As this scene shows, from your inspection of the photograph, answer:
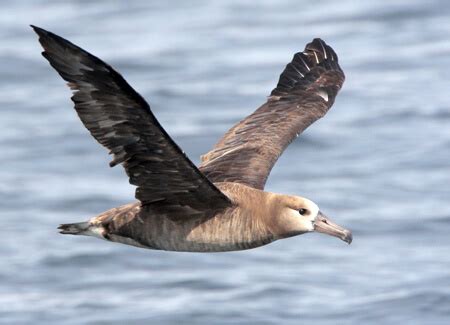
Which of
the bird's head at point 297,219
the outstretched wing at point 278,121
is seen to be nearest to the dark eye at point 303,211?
the bird's head at point 297,219

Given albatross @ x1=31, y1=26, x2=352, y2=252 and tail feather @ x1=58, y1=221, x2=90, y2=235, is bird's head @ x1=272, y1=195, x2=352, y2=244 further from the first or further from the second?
tail feather @ x1=58, y1=221, x2=90, y2=235

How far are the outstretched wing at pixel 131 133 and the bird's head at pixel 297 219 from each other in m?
0.43

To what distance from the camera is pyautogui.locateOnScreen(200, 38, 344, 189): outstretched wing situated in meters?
13.6

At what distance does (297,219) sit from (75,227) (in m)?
1.75

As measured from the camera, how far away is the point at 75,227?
12664 millimetres

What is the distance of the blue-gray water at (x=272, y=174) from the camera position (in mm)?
18141

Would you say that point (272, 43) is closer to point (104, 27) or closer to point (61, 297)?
point (104, 27)

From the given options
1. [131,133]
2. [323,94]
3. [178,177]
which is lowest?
[178,177]

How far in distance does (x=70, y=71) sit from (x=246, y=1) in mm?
20288

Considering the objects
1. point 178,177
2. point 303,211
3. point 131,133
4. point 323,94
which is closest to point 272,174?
point 323,94

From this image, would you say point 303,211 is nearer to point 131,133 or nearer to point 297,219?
point 297,219

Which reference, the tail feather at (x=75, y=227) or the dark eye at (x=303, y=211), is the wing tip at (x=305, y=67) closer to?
the dark eye at (x=303, y=211)

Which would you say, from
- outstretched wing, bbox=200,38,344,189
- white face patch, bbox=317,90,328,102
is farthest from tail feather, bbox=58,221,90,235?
white face patch, bbox=317,90,328,102

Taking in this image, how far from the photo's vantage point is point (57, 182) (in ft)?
71.9
